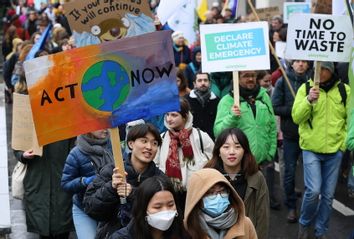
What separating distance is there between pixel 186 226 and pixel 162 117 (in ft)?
10.1

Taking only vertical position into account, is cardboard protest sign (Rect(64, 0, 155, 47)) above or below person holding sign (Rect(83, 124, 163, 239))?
above

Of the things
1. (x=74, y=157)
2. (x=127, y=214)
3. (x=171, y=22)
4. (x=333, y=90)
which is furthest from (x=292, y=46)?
(x=171, y=22)

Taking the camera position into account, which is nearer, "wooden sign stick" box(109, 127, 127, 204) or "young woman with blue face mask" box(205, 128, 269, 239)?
"wooden sign stick" box(109, 127, 127, 204)

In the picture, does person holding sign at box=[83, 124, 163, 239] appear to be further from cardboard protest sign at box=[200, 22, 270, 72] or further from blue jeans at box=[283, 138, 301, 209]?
blue jeans at box=[283, 138, 301, 209]

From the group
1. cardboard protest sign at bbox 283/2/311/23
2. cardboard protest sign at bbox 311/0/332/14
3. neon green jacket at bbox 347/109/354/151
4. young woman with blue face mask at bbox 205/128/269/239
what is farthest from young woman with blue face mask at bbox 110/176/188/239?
cardboard protest sign at bbox 283/2/311/23

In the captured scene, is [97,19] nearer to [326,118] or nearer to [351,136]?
[351,136]

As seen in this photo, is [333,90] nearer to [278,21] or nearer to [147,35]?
[147,35]

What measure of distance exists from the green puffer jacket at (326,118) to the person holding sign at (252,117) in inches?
11.5

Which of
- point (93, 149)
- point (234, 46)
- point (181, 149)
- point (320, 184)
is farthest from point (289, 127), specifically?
point (93, 149)

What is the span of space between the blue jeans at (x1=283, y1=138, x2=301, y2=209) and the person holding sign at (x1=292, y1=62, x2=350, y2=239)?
2.65 ft

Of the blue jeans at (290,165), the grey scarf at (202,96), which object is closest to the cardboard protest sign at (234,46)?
the grey scarf at (202,96)

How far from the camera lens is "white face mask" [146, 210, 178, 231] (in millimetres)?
3855

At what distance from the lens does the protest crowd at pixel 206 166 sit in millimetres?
3992

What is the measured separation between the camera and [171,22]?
1245 centimetres
